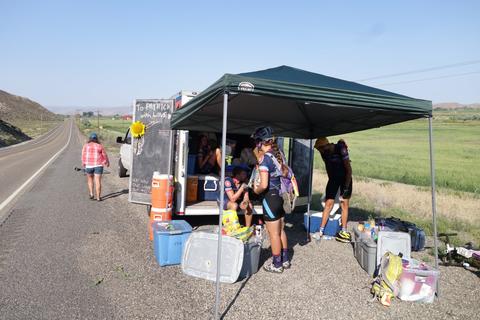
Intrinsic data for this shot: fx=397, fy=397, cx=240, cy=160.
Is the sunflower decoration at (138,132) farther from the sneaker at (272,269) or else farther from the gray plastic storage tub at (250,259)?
the sneaker at (272,269)

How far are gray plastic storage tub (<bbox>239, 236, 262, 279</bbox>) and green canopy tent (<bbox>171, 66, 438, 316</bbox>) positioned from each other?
95 cm

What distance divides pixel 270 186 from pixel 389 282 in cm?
177

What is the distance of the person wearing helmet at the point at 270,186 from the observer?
189 inches

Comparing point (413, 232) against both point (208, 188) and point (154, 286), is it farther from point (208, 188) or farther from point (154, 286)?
point (154, 286)

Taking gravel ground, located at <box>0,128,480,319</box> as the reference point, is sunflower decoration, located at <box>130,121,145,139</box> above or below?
above

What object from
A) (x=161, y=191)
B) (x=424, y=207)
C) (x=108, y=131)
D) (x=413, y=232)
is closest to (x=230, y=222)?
(x=161, y=191)

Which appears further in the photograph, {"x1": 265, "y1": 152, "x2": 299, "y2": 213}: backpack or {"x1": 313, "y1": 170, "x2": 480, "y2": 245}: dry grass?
{"x1": 313, "y1": 170, "x2": 480, "y2": 245}: dry grass

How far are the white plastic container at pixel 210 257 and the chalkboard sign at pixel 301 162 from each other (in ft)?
12.4

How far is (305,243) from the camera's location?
678 centimetres

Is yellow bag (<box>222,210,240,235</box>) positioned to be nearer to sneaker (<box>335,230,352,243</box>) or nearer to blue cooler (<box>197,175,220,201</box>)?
sneaker (<box>335,230,352,243</box>)

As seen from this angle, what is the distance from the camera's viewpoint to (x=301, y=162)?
8.59 m

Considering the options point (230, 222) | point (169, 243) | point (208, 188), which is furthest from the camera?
point (208, 188)

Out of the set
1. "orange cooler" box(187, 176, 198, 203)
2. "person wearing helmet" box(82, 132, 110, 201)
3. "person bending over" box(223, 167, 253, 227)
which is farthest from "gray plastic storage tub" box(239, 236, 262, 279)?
"person wearing helmet" box(82, 132, 110, 201)

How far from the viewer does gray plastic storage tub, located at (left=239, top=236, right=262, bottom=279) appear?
502 cm
